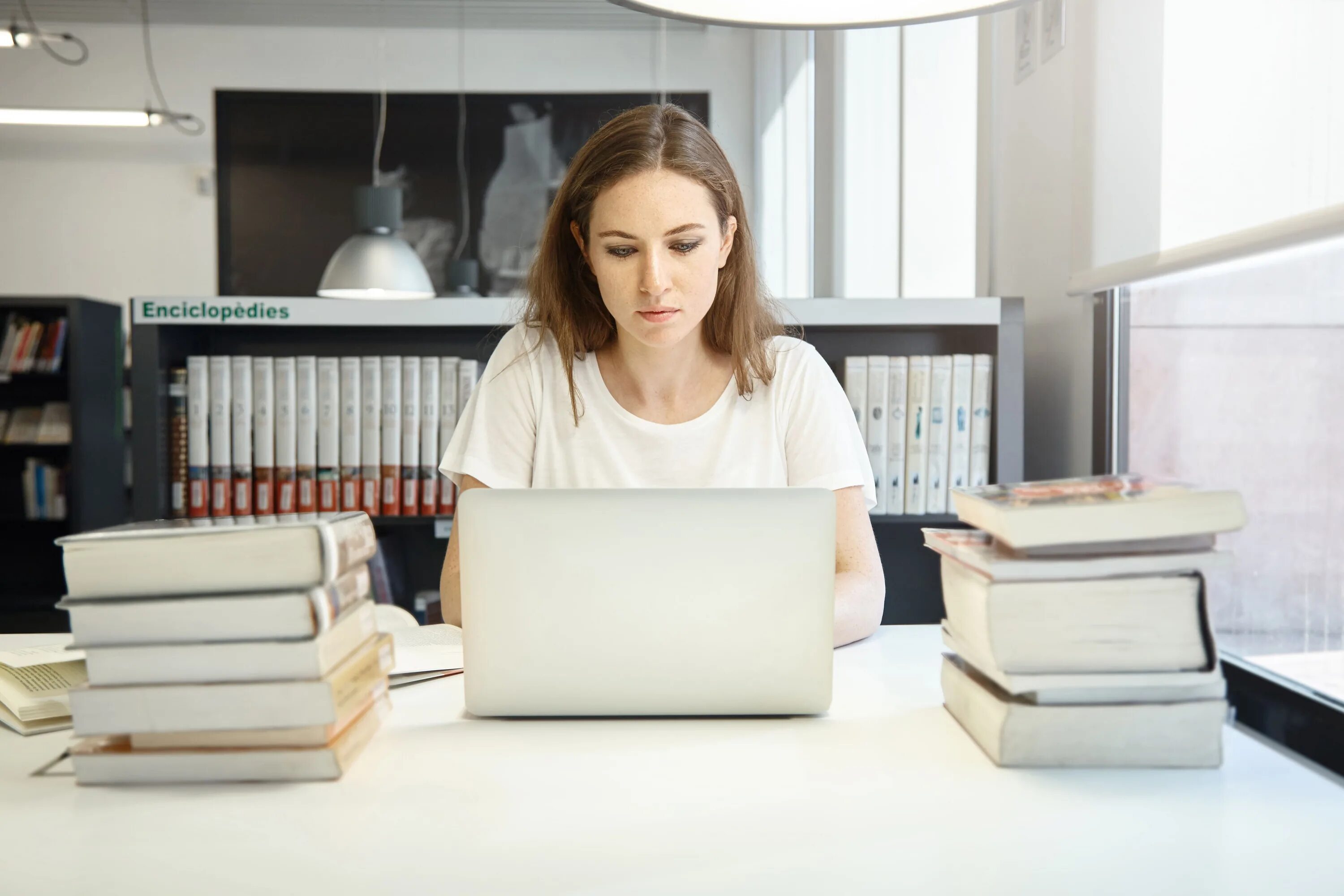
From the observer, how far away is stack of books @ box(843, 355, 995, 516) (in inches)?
87.9

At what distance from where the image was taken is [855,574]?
133 cm

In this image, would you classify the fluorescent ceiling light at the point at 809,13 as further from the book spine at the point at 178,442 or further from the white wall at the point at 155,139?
the white wall at the point at 155,139

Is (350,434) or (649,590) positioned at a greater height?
(350,434)

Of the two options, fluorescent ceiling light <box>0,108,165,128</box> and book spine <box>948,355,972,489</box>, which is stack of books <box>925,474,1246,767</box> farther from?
fluorescent ceiling light <box>0,108,165,128</box>

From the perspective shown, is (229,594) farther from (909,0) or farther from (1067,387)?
(1067,387)

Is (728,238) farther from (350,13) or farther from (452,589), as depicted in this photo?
(350,13)

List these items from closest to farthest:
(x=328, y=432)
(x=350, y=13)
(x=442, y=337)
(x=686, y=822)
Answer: (x=686, y=822), (x=328, y=432), (x=442, y=337), (x=350, y=13)

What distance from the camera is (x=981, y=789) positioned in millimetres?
743

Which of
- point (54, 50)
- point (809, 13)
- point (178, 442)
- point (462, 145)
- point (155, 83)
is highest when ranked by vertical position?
point (54, 50)

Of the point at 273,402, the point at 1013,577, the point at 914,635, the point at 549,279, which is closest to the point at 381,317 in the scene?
the point at 273,402

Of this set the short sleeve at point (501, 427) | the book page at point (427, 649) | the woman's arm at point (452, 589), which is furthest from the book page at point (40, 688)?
the short sleeve at point (501, 427)

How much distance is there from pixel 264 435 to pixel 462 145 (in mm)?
3971

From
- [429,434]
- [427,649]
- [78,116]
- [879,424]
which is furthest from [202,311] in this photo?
[78,116]

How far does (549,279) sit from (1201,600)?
3.68ft
